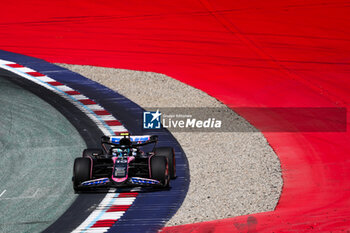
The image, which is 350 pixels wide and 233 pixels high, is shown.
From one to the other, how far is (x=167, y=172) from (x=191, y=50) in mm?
12349

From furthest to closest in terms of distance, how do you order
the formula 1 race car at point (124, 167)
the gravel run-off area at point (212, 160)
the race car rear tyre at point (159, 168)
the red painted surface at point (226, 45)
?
the red painted surface at point (226, 45) → the race car rear tyre at point (159, 168) → the formula 1 race car at point (124, 167) → the gravel run-off area at point (212, 160)

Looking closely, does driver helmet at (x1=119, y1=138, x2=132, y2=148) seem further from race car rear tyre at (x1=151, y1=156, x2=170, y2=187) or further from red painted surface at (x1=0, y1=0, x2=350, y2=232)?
red painted surface at (x1=0, y1=0, x2=350, y2=232)

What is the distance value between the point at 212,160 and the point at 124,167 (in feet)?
11.6

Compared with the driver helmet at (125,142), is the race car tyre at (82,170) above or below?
below

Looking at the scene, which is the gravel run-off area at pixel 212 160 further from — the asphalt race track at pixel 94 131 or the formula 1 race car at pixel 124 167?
the formula 1 race car at pixel 124 167

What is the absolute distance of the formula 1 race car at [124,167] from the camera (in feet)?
56.9

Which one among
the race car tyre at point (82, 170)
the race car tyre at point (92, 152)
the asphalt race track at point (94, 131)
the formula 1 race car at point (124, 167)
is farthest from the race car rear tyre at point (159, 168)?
the race car tyre at point (92, 152)

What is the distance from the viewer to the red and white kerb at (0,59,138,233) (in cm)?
1633

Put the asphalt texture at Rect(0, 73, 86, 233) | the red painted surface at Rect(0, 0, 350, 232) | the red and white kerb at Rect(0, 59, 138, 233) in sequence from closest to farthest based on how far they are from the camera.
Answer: the red and white kerb at Rect(0, 59, 138, 233)
the asphalt texture at Rect(0, 73, 86, 233)
the red painted surface at Rect(0, 0, 350, 232)

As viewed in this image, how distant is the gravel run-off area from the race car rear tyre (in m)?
0.71

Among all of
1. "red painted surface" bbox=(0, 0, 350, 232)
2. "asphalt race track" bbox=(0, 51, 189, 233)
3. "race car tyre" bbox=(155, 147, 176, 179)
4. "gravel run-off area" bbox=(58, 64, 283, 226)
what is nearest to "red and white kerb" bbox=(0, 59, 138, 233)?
"asphalt race track" bbox=(0, 51, 189, 233)

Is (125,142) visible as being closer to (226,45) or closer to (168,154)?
(168,154)

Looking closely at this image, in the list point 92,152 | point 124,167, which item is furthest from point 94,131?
point 124,167

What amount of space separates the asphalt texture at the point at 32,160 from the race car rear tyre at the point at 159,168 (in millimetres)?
1962
